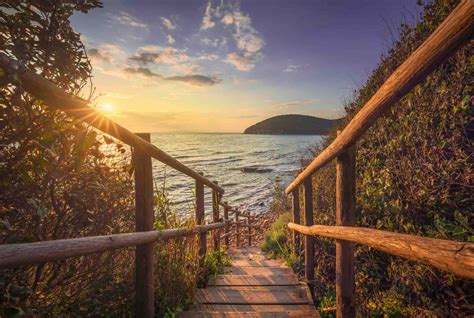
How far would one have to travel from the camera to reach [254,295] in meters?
2.96

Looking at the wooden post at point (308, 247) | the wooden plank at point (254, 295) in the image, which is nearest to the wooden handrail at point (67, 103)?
the wooden plank at point (254, 295)

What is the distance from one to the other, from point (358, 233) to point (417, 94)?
2.17 meters

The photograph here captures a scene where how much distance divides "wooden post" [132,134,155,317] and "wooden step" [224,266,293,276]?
2.06 meters

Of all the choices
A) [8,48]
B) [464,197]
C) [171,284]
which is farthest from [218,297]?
[8,48]

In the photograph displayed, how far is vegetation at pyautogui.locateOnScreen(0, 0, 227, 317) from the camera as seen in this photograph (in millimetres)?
1282

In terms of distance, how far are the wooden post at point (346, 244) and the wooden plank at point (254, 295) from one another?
85 cm

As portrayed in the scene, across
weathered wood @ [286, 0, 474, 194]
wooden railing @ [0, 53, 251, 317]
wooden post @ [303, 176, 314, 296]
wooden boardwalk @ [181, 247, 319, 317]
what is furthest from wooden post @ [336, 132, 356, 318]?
wooden railing @ [0, 53, 251, 317]

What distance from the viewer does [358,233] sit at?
1647mm

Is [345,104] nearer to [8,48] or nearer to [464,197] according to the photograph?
[464,197]

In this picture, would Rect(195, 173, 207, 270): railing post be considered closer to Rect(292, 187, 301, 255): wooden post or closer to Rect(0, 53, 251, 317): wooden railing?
Rect(0, 53, 251, 317): wooden railing

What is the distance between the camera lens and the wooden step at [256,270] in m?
3.88

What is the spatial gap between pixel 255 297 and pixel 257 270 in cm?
121

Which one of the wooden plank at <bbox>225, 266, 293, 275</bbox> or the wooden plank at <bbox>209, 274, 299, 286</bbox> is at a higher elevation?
the wooden plank at <bbox>209, 274, 299, 286</bbox>

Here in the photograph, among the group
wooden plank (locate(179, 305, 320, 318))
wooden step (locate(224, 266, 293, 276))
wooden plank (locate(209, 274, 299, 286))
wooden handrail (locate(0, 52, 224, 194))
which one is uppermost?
wooden handrail (locate(0, 52, 224, 194))
